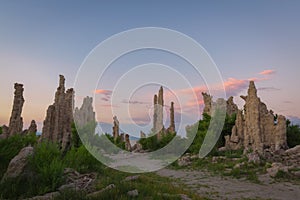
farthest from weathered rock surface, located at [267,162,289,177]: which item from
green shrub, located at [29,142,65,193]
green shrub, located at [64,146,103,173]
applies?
green shrub, located at [29,142,65,193]

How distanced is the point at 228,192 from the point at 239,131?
17.8 meters

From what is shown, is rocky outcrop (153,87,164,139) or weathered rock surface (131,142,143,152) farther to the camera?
rocky outcrop (153,87,164,139)

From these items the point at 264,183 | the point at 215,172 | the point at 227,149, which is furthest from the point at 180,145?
the point at 264,183

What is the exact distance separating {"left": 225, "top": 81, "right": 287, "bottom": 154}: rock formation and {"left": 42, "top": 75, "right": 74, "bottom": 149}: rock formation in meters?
17.7

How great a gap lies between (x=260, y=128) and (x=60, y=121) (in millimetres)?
19654

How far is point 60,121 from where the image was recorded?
838 inches

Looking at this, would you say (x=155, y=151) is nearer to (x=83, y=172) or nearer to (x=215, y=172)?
(x=215, y=172)

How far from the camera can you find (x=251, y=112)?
25359 millimetres

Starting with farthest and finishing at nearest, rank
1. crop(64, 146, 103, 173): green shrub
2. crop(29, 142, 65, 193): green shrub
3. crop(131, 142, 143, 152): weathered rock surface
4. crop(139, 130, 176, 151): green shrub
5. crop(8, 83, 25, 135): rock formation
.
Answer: crop(131, 142, 143, 152): weathered rock surface → crop(139, 130, 176, 151): green shrub → crop(8, 83, 25, 135): rock formation → crop(64, 146, 103, 173): green shrub → crop(29, 142, 65, 193): green shrub

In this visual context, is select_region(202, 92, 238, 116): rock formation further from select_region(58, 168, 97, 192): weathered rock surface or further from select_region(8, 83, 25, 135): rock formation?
select_region(58, 168, 97, 192): weathered rock surface

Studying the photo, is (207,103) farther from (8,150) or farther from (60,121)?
(8,150)

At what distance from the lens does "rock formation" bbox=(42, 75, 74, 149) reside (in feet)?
68.6

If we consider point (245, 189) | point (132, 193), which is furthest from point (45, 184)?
point (245, 189)

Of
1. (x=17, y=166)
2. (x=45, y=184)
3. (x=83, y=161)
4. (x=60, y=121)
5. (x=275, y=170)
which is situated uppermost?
(x=60, y=121)
